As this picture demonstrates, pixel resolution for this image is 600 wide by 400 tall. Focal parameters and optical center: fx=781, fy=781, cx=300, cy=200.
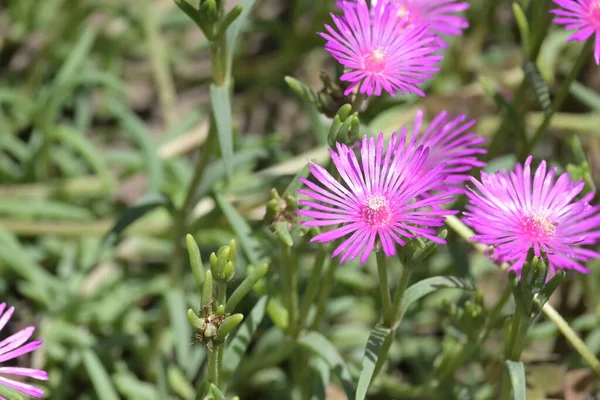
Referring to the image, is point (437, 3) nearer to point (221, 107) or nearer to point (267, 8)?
point (221, 107)

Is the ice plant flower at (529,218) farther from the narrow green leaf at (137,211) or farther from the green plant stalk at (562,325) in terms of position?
the narrow green leaf at (137,211)

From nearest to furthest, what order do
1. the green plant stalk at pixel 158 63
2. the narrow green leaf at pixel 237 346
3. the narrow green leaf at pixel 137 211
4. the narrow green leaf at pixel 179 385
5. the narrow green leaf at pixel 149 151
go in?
the narrow green leaf at pixel 237 346, the narrow green leaf at pixel 137 211, the narrow green leaf at pixel 179 385, the narrow green leaf at pixel 149 151, the green plant stalk at pixel 158 63

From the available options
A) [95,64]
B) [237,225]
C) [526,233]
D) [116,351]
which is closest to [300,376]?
[237,225]

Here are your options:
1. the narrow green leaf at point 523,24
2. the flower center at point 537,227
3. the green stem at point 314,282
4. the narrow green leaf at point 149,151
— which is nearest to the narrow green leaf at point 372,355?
the green stem at point 314,282

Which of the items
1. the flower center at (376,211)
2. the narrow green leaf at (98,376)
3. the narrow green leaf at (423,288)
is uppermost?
the flower center at (376,211)

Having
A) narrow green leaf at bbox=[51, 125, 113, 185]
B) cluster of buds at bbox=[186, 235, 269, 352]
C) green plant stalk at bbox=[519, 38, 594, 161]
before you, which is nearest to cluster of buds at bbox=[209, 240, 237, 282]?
cluster of buds at bbox=[186, 235, 269, 352]

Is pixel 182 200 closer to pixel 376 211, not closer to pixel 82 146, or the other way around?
pixel 82 146

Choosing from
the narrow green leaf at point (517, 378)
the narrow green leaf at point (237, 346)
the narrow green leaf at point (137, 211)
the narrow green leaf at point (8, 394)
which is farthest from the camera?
the narrow green leaf at point (137, 211)

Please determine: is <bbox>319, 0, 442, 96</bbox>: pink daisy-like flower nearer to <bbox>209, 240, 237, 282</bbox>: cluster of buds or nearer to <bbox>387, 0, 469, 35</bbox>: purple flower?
<bbox>387, 0, 469, 35</bbox>: purple flower
